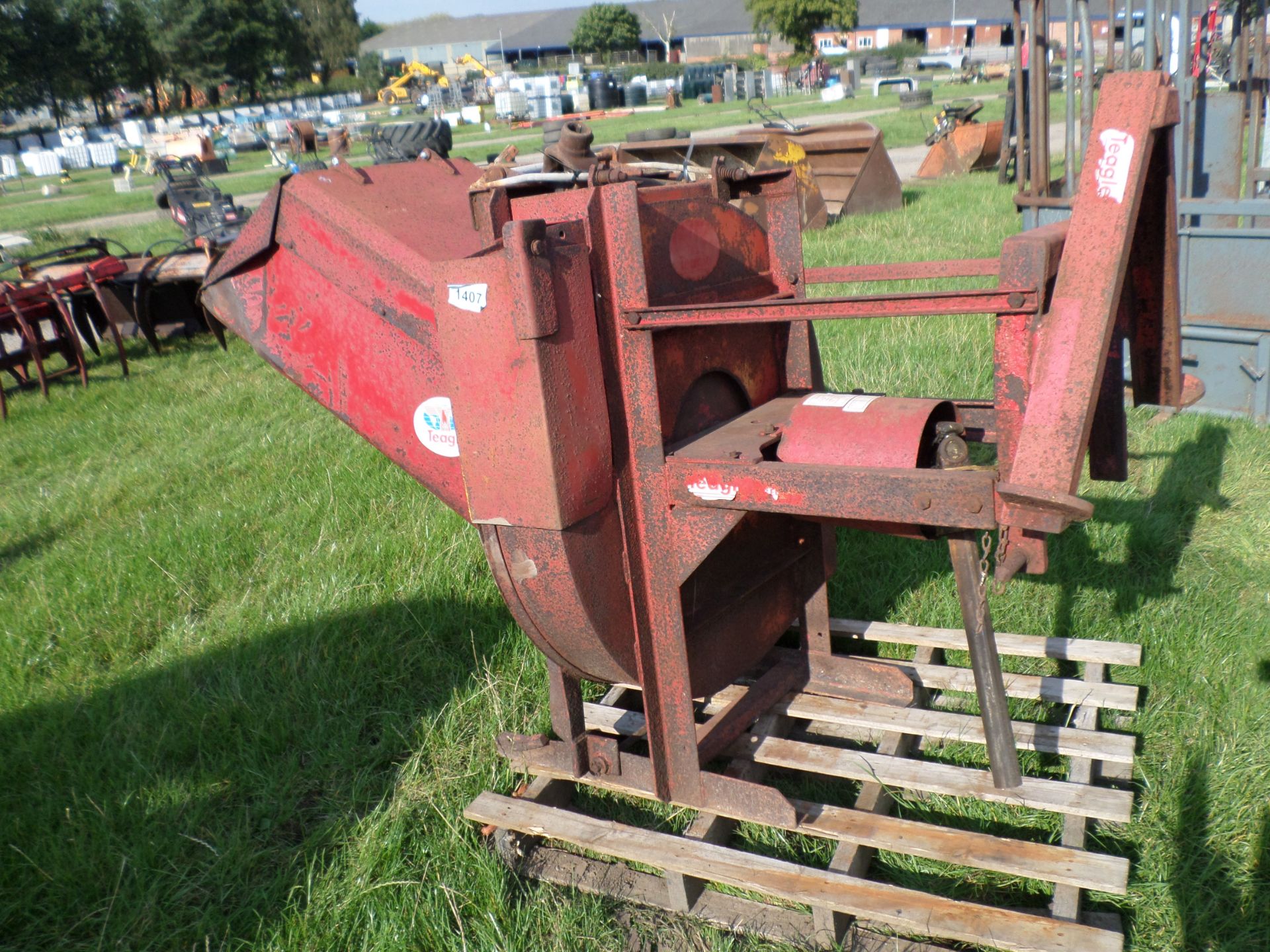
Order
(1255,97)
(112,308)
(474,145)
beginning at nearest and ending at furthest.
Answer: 1. (1255,97)
2. (112,308)
3. (474,145)

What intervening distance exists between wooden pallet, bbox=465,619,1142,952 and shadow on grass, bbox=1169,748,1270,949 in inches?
6.8

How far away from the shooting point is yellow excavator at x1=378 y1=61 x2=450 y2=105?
5788 centimetres

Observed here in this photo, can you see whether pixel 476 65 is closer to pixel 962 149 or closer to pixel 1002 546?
pixel 962 149

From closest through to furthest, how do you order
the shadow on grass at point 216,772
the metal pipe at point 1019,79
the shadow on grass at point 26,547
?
the shadow on grass at point 216,772 → the shadow on grass at point 26,547 → the metal pipe at point 1019,79

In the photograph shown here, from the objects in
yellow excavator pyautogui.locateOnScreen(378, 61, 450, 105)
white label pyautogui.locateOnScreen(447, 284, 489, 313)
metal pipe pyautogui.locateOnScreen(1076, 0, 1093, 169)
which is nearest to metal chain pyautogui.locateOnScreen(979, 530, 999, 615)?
white label pyautogui.locateOnScreen(447, 284, 489, 313)

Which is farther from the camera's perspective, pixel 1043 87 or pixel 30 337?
pixel 30 337

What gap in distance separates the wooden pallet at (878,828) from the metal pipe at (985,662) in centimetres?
9

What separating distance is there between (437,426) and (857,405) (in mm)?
1062

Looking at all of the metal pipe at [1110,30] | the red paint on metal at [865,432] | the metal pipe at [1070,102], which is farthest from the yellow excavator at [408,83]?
the red paint on metal at [865,432]

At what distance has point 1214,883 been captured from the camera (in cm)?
222

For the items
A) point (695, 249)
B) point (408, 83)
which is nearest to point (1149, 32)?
point (695, 249)

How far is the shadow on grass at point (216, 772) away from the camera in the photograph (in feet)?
7.87

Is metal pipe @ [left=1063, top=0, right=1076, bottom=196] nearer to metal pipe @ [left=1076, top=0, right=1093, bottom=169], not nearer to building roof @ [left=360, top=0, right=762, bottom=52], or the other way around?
metal pipe @ [left=1076, top=0, right=1093, bottom=169]

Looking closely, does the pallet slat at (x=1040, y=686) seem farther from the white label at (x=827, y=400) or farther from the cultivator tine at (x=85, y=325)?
the cultivator tine at (x=85, y=325)
